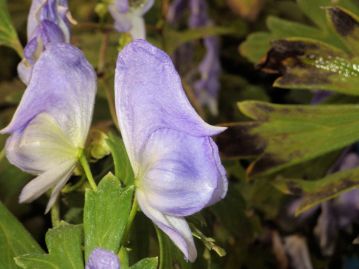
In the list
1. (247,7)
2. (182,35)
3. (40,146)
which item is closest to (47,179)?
(40,146)

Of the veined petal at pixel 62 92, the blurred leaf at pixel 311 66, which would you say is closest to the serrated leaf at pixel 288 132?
the blurred leaf at pixel 311 66

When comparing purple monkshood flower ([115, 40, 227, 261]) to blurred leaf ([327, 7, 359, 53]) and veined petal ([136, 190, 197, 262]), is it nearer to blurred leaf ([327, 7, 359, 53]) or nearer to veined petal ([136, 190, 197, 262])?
veined petal ([136, 190, 197, 262])

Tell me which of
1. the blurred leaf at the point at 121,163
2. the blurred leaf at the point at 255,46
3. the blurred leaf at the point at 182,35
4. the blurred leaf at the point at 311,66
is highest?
the blurred leaf at the point at 121,163

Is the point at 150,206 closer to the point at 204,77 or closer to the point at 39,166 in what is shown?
the point at 39,166

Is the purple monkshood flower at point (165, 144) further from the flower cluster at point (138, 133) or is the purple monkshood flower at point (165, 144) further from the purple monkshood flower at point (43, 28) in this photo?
the purple monkshood flower at point (43, 28)

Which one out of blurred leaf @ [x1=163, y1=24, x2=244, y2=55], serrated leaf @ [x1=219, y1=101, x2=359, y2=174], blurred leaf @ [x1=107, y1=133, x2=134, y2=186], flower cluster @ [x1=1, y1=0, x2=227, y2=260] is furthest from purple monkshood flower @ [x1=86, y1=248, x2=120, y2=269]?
blurred leaf @ [x1=163, y1=24, x2=244, y2=55]

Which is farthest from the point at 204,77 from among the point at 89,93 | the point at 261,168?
the point at 89,93
